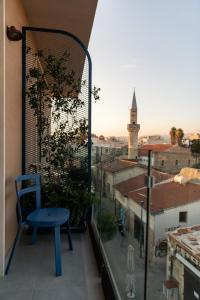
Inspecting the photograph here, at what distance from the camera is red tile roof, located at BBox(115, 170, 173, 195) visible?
1.33 meters

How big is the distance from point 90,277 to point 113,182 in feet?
2.82

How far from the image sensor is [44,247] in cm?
264

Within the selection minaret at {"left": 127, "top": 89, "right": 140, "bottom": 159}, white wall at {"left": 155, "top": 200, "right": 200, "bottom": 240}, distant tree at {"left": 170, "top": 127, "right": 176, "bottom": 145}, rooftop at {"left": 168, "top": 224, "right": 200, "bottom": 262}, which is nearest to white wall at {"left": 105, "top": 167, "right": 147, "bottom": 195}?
minaret at {"left": 127, "top": 89, "right": 140, "bottom": 159}

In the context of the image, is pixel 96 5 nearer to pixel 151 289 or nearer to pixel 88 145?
pixel 88 145

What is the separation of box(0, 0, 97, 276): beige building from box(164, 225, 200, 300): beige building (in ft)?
4.91

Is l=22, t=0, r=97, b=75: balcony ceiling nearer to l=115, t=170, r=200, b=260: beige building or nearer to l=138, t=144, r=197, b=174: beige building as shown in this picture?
l=138, t=144, r=197, b=174: beige building

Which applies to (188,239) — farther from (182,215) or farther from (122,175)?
(122,175)

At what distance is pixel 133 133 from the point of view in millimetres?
2066

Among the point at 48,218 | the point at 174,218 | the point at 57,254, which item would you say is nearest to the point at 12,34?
the point at 48,218

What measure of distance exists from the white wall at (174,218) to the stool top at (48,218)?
1127 millimetres

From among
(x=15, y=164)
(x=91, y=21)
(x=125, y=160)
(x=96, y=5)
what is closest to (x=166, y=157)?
(x=125, y=160)

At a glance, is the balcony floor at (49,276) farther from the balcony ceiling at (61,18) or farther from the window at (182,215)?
the balcony ceiling at (61,18)

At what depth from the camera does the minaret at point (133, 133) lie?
175 centimetres

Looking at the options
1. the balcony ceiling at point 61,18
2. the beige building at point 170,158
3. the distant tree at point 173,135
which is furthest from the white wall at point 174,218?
the balcony ceiling at point 61,18
